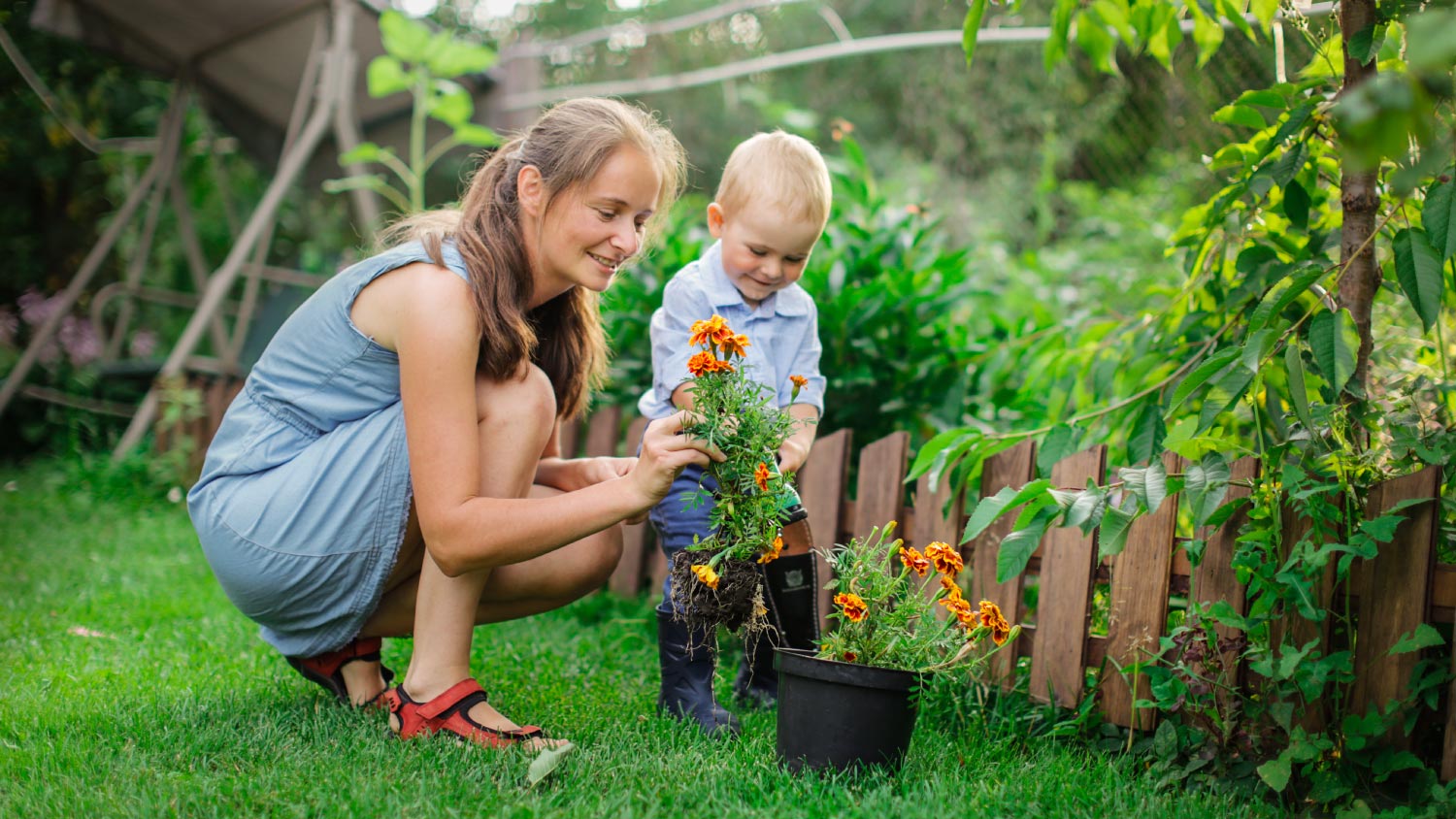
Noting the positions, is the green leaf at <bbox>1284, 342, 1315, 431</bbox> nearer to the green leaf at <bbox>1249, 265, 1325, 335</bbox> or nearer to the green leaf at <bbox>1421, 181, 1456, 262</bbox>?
the green leaf at <bbox>1249, 265, 1325, 335</bbox>

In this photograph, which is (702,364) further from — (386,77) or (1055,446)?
(386,77)

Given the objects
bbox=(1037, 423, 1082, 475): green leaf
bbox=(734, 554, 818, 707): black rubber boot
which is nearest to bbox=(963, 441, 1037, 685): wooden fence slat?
bbox=(1037, 423, 1082, 475): green leaf

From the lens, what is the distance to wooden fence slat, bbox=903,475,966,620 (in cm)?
230

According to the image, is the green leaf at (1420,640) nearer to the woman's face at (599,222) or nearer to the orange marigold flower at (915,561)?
the orange marigold flower at (915,561)

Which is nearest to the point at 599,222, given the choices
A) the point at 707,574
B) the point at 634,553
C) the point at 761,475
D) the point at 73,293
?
the point at 761,475

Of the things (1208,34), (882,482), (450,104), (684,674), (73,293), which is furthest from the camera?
(73,293)

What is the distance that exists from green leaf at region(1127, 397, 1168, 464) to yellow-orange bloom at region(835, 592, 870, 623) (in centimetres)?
70

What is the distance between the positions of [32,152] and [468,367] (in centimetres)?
574

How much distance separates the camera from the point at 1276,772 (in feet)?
5.18

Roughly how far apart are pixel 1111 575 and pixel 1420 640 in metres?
0.55

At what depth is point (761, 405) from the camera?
1.70 meters

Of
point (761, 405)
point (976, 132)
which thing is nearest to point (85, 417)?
point (761, 405)

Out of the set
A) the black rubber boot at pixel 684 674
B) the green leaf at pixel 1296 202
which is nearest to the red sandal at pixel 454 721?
the black rubber boot at pixel 684 674

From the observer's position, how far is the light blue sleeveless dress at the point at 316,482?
1.88 metres
